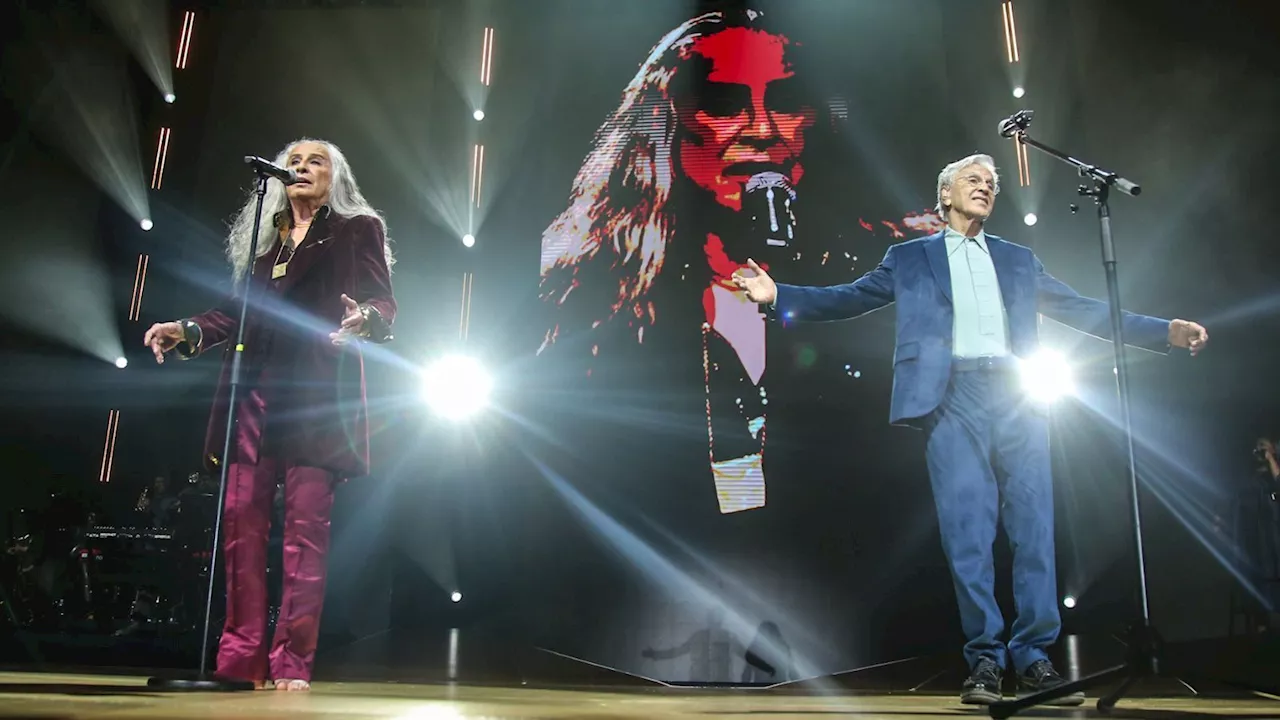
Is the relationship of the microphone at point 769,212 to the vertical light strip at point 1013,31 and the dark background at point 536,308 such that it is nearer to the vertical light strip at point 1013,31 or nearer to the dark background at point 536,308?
the dark background at point 536,308

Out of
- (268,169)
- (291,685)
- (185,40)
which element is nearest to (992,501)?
(291,685)

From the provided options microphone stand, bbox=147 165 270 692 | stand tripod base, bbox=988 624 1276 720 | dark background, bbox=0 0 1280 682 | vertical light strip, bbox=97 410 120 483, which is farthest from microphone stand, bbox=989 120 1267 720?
vertical light strip, bbox=97 410 120 483

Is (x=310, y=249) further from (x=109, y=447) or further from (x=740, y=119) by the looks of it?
(x=109, y=447)

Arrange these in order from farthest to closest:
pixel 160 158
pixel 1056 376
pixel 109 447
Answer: pixel 160 158 < pixel 109 447 < pixel 1056 376

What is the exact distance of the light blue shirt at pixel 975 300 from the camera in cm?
256

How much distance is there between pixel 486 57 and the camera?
5.52m

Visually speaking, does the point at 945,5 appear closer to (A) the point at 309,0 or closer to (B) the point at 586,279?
(B) the point at 586,279

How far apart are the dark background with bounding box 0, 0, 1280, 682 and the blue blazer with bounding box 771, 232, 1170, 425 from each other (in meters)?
1.98

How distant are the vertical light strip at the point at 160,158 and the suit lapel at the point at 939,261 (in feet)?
16.2

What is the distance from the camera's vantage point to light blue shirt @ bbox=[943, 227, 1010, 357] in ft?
8.40

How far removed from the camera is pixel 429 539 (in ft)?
16.4

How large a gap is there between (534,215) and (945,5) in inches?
113

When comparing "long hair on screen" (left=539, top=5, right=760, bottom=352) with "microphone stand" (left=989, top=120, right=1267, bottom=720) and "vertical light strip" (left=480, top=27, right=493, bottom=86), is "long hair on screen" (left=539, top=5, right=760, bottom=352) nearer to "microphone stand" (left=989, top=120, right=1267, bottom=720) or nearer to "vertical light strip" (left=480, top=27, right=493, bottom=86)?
"vertical light strip" (left=480, top=27, right=493, bottom=86)

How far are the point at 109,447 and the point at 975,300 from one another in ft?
16.9
